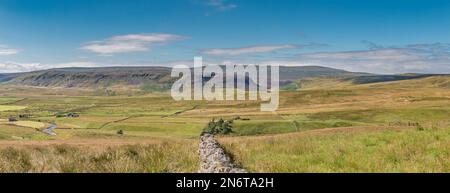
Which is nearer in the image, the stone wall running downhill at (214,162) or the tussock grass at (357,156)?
the stone wall running downhill at (214,162)

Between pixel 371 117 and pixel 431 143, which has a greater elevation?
pixel 431 143

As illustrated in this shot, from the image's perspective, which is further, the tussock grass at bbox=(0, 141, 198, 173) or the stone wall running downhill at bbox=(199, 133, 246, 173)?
A: the tussock grass at bbox=(0, 141, 198, 173)

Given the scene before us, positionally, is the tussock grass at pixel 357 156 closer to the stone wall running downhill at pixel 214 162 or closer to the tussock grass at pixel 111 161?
the stone wall running downhill at pixel 214 162

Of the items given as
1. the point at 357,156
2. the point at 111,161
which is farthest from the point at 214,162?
the point at 357,156

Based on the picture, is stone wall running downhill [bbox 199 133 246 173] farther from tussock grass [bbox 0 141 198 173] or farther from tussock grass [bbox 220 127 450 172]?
tussock grass [bbox 220 127 450 172]

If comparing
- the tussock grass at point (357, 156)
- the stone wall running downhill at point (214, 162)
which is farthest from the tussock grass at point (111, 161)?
the tussock grass at point (357, 156)

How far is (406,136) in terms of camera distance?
20.7m

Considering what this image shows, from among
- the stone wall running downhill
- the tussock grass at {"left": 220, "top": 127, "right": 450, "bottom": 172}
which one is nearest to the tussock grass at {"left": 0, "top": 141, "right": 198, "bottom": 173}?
the stone wall running downhill

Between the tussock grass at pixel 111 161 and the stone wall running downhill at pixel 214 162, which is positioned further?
the tussock grass at pixel 111 161

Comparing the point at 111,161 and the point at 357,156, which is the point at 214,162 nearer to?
the point at 111,161

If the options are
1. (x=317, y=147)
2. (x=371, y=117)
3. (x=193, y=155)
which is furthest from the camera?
(x=371, y=117)
